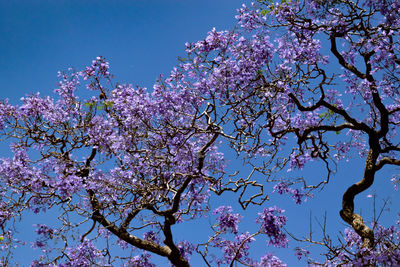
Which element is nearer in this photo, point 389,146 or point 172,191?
point 172,191

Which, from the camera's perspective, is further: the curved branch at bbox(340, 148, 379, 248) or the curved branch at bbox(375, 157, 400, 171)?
the curved branch at bbox(375, 157, 400, 171)

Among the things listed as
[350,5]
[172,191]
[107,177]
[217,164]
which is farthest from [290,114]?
[107,177]

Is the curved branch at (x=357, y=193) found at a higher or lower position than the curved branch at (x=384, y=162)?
lower

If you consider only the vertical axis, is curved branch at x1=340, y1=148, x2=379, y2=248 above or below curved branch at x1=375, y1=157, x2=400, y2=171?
below

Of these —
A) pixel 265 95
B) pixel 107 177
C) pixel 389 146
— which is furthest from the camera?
pixel 389 146

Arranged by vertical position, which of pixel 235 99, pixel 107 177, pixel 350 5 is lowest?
pixel 107 177

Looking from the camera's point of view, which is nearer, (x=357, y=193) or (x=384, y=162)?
(x=357, y=193)

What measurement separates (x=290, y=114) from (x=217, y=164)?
1.49 meters

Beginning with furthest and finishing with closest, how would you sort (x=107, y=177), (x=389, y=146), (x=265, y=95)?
(x=389, y=146) → (x=107, y=177) → (x=265, y=95)

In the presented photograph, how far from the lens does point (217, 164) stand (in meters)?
6.95

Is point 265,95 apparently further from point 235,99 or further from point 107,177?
point 107,177

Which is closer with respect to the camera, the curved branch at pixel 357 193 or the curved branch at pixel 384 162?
the curved branch at pixel 357 193

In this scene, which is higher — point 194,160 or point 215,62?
point 215,62

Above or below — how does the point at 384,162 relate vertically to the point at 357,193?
above
